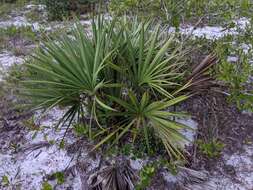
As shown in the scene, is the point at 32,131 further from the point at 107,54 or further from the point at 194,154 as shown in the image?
the point at 194,154

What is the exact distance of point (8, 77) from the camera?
4.79 metres

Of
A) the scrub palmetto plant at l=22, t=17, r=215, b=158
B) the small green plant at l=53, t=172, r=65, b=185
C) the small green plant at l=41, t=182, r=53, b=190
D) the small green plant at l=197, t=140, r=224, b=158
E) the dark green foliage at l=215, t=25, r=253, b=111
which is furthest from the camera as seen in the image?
the dark green foliage at l=215, t=25, r=253, b=111

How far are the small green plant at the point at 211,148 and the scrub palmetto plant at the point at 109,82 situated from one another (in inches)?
14.3

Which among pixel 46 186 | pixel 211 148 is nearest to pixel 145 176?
pixel 211 148

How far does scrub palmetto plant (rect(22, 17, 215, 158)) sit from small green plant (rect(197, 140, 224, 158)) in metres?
0.36

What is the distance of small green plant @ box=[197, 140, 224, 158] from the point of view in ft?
11.2

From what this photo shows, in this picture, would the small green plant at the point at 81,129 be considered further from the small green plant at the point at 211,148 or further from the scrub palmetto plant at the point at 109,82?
the small green plant at the point at 211,148

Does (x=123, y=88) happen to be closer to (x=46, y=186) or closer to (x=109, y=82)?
(x=109, y=82)

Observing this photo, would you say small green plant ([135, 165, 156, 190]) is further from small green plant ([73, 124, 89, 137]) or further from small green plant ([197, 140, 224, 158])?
small green plant ([73, 124, 89, 137])

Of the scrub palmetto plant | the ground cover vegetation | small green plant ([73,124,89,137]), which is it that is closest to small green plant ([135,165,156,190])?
the ground cover vegetation

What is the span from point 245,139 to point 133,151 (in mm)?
1325

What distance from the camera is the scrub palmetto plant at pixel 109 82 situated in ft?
9.74

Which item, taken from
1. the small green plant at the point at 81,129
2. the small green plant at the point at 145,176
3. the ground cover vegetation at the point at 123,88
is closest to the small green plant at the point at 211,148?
the ground cover vegetation at the point at 123,88

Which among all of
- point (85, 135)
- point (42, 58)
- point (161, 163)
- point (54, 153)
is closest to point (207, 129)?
point (161, 163)
